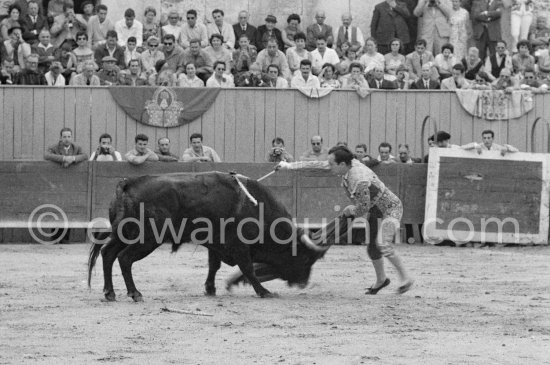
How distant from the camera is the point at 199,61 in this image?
18.2 metres

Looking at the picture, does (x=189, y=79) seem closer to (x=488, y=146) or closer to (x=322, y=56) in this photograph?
(x=322, y=56)

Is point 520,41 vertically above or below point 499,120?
above

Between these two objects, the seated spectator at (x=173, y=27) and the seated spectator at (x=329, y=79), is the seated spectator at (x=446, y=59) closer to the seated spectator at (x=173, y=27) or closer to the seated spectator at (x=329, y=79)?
the seated spectator at (x=329, y=79)

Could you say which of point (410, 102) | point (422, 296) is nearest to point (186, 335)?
point (422, 296)

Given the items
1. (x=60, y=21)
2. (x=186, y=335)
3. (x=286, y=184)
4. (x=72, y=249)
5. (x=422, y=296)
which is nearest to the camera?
(x=186, y=335)

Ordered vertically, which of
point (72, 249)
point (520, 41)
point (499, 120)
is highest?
point (520, 41)

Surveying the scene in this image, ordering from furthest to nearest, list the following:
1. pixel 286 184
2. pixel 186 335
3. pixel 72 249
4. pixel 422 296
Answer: pixel 286 184
pixel 72 249
pixel 422 296
pixel 186 335

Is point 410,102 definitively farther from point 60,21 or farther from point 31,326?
Answer: point 31,326

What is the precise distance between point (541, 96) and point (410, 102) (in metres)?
1.84

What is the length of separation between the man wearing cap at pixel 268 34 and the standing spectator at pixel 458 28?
2819 millimetres

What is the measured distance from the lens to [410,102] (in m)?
18.2

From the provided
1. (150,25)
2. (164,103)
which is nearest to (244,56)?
(164,103)

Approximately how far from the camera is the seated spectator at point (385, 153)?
57.2 feet

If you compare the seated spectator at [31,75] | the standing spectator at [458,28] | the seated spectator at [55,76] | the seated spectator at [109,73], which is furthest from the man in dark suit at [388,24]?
the seated spectator at [31,75]
